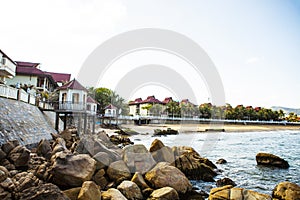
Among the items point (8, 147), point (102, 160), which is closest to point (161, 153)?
point (102, 160)

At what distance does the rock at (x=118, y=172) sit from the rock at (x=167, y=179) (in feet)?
2.31

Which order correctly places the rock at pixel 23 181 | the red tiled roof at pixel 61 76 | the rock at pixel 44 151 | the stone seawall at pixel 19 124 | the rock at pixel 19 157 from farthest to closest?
1. the red tiled roof at pixel 61 76
2. the stone seawall at pixel 19 124
3. the rock at pixel 44 151
4. the rock at pixel 19 157
5. the rock at pixel 23 181

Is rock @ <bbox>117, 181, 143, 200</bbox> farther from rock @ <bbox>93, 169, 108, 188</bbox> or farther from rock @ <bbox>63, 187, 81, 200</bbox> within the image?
rock @ <bbox>63, 187, 81, 200</bbox>

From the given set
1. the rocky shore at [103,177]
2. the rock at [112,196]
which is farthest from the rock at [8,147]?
the rock at [112,196]

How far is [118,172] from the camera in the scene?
7.55 metres

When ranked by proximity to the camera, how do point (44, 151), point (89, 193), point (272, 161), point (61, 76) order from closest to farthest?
point (89, 193) → point (44, 151) → point (272, 161) → point (61, 76)

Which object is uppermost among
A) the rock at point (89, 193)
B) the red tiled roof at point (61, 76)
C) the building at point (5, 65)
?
the red tiled roof at point (61, 76)

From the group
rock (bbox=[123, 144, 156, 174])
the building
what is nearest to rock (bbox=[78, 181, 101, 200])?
rock (bbox=[123, 144, 156, 174])

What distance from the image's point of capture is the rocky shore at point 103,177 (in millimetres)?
→ 5508

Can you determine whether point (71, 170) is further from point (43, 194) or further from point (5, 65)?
point (5, 65)

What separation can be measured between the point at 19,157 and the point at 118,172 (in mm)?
3311

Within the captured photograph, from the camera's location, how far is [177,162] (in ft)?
32.3

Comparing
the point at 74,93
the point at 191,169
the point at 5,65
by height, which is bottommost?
the point at 191,169

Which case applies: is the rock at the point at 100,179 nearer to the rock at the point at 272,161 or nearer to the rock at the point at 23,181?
the rock at the point at 23,181
